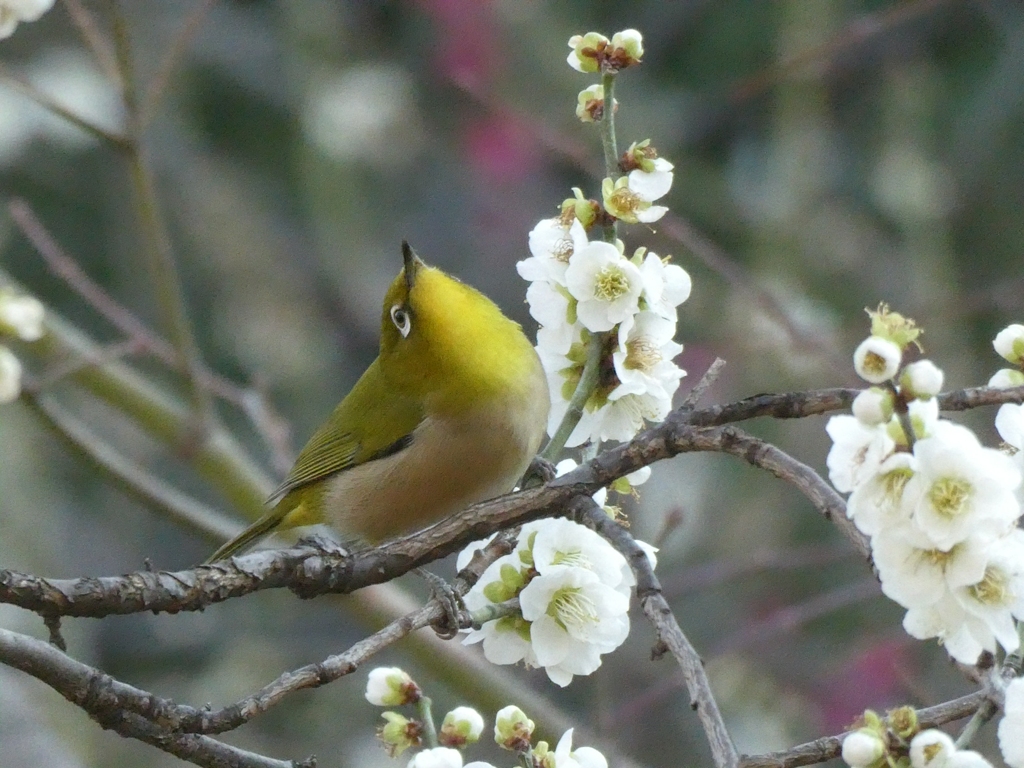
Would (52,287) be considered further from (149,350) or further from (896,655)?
(896,655)

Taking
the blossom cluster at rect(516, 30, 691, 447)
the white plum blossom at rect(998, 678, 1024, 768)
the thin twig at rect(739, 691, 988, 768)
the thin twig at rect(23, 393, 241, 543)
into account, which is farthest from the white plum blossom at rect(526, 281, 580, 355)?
the thin twig at rect(23, 393, 241, 543)

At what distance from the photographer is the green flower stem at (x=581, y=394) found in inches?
84.3

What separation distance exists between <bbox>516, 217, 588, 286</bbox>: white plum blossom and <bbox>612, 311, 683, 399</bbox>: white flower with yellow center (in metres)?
0.14

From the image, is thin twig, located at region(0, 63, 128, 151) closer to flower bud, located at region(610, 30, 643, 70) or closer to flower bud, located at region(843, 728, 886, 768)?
flower bud, located at region(610, 30, 643, 70)

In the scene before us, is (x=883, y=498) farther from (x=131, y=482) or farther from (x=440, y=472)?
(x=131, y=482)

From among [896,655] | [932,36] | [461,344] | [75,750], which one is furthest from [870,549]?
[932,36]

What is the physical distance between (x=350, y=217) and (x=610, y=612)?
6970 mm

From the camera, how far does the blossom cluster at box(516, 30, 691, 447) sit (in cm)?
204

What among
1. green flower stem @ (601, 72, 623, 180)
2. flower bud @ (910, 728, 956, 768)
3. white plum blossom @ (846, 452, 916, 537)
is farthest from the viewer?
green flower stem @ (601, 72, 623, 180)

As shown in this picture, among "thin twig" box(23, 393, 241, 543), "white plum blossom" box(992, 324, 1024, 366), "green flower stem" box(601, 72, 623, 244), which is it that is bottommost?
"white plum blossom" box(992, 324, 1024, 366)

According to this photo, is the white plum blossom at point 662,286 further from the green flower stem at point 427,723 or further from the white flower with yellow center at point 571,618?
the green flower stem at point 427,723

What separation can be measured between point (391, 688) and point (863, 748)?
737mm

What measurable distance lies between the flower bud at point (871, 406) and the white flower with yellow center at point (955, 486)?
0.20 feet

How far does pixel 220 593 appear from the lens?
1.73 metres
